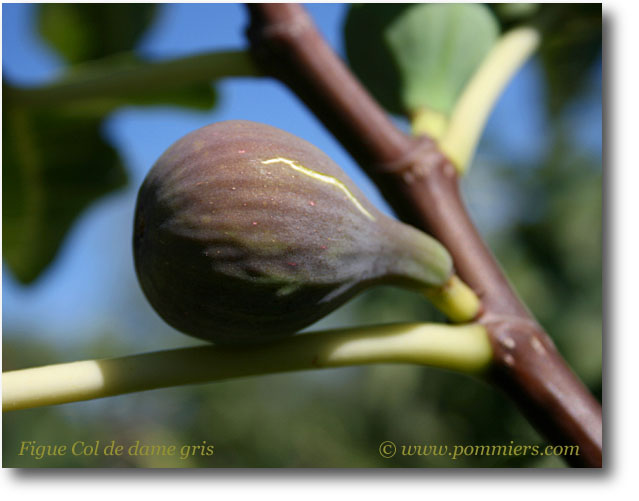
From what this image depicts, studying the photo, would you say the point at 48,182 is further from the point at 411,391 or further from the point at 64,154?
the point at 411,391

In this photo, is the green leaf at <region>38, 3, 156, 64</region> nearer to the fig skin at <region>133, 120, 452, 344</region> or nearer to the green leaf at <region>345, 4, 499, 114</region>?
the green leaf at <region>345, 4, 499, 114</region>

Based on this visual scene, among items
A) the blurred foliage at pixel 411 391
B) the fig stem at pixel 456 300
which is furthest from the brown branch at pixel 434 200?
the blurred foliage at pixel 411 391

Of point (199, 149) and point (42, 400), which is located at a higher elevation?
point (199, 149)

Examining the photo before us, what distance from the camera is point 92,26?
1.56 metres

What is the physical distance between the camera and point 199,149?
689mm

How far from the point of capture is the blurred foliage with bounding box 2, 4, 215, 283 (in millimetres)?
1501

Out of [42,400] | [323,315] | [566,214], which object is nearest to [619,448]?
[323,315]

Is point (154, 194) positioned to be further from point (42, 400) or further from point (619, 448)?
point (619, 448)

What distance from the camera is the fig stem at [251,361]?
0.66m

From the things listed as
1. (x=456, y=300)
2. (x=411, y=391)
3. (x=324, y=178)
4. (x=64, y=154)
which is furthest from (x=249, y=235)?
(x=411, y=391)

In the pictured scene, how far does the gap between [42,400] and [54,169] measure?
1013 mm

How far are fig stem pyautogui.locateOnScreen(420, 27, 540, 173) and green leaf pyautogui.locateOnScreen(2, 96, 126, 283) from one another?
34.7 inches

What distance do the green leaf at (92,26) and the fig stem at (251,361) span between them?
3.51 feet

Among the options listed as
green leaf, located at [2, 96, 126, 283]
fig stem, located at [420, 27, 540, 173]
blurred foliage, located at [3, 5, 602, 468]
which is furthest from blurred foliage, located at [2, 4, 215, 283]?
blurred foliage, located at [3, 5, 602, 468]
